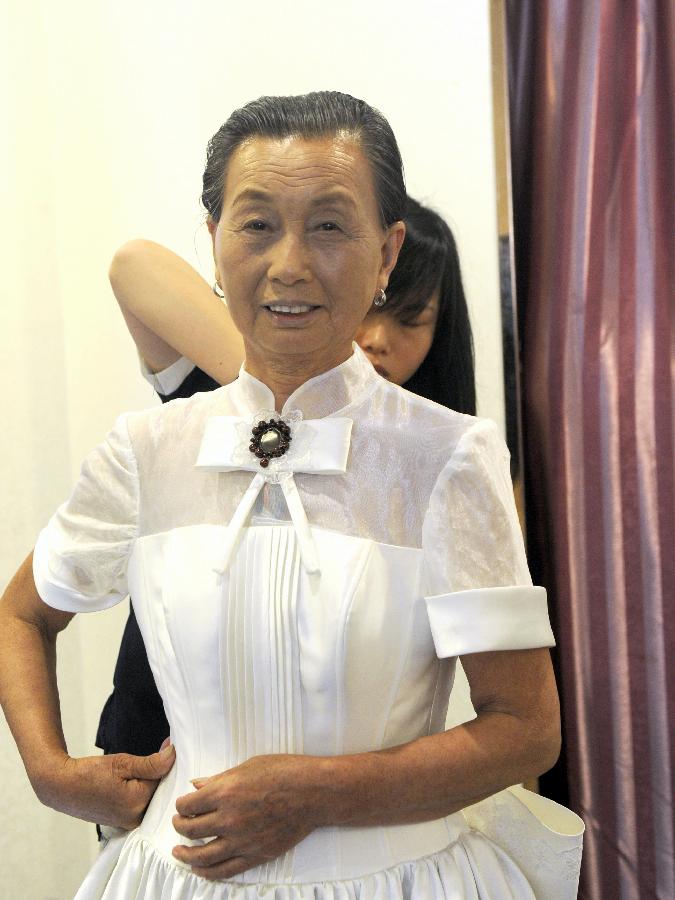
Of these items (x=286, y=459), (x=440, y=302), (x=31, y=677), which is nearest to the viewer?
(x=286, y=459)

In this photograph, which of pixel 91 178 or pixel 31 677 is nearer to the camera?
pixel 31 677

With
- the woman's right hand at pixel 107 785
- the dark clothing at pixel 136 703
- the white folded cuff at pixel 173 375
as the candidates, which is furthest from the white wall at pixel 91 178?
the woman's right hand at pixel 107 785

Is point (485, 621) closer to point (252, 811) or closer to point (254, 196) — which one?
point (252, 811)

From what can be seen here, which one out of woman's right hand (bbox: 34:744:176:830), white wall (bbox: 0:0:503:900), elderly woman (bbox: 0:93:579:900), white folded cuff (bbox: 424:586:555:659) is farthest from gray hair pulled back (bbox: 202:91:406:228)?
white wall (bbox: 0:0:503:900)

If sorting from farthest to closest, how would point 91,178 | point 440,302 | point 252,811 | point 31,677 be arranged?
point 91,178, point 440,302, point 31,677, point 252,811

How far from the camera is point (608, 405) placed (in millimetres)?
1703

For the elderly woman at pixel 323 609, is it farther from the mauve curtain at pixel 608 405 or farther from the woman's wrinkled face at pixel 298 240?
the mauve curtain at pixel 608 405

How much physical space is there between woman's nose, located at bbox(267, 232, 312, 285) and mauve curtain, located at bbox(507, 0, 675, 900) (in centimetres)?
83

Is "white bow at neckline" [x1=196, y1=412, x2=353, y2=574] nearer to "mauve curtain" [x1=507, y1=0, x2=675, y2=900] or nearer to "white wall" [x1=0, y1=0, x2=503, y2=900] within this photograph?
"mauve curtain" [x1=507, y1=0, x2=675, y2=900]

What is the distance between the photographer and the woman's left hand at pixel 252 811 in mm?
981

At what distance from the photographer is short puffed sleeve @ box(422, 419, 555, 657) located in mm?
997

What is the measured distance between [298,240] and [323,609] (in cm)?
37

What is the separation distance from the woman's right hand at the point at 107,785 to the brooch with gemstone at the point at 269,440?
352 millimetres

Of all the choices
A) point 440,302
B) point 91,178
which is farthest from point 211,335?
point 91,178
